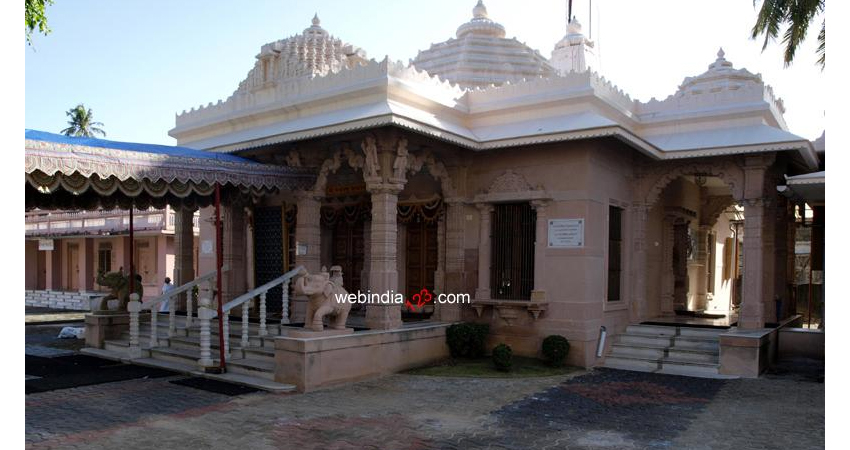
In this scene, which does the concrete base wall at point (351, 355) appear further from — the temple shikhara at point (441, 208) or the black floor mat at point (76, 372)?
the black floor mat at point (76, 372)

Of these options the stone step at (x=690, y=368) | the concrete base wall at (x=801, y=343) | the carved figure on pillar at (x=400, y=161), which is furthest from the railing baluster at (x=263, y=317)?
the concrete base wall at (x=801, y=343)

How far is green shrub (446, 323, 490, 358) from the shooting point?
35.4 feet

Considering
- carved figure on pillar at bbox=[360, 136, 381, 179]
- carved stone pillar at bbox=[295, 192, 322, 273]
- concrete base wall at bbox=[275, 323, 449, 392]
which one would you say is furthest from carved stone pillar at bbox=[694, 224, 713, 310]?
carved stone pillar at bbox=[295, 192, 322, 273]

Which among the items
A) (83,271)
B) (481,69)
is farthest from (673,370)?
(83,271)

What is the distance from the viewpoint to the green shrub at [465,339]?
425 inches

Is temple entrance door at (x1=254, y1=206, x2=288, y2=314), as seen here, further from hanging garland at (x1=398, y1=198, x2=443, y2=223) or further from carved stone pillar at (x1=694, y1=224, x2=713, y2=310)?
carved stone pillar at (x1=694, y1=224, x2=713, y2=310)

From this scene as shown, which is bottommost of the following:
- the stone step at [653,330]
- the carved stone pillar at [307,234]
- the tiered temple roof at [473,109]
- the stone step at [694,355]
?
the stone step at [694,355]

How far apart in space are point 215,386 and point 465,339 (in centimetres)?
396

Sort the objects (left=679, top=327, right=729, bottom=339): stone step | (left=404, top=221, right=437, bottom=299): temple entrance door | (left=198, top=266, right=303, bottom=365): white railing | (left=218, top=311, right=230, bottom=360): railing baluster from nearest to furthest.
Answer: (left=198, top=266, right=303, bottom=365): white railing → (left=218, top=311, right=230, bottom=360): railing baluster → (left=679, top=327, right=729, bottom=339): stone step → (left=404, top=221, right=437, bottom=299): temple entrance door

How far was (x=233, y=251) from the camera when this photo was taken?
13602 mm

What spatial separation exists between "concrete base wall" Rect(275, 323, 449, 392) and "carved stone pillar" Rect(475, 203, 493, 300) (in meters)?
1.29

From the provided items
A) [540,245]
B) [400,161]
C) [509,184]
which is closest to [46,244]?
[400,161]

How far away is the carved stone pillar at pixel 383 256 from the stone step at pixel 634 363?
371cm

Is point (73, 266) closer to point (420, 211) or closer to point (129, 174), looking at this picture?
point (420, 211)
